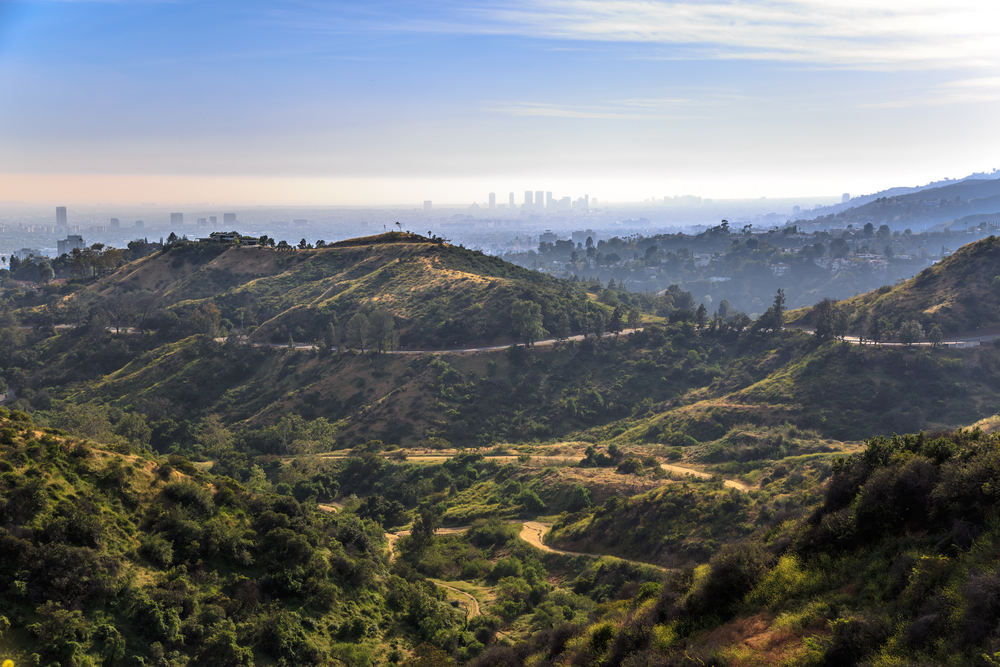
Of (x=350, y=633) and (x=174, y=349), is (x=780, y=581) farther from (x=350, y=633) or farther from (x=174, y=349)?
(x=174, y=349)

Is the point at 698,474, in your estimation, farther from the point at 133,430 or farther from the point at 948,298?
the point at 948,298

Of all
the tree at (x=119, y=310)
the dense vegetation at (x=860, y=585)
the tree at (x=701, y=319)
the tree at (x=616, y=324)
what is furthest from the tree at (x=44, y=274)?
the dense vegetation at (x=860, y=585)

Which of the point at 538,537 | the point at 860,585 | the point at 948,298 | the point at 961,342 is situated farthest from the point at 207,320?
the point at 948,298

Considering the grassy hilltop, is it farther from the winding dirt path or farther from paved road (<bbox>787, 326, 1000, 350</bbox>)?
paved road (<bbox>787, 326, 1000, 350</bbox>)

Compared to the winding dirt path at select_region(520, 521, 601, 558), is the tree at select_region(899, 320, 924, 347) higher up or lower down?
higher up

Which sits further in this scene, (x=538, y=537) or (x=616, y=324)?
(x=616, y=324)

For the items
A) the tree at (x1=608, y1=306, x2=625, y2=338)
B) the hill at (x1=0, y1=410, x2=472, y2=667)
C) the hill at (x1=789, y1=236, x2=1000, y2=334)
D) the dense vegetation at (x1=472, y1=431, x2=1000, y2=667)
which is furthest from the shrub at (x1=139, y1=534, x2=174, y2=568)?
the hill at (x1=789, y1=236, x2=1000, y2=334)

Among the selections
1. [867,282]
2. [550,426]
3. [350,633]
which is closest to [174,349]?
[550,426]
